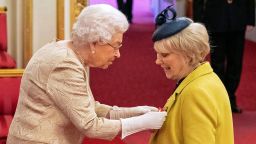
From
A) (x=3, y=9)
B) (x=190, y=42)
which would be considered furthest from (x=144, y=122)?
(x=3, y=9)

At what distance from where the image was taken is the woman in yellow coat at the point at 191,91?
83.8 inches

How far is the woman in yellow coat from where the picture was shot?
213 centimetres

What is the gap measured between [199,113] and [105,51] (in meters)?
0.50

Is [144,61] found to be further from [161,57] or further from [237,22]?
[161,57]

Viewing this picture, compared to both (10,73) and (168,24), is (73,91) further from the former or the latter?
(10,73)

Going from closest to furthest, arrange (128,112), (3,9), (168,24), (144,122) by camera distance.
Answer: (168,24) < (144,122) < (128,112) < (3,9)

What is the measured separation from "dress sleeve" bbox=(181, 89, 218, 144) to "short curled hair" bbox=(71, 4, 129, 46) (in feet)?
1.41

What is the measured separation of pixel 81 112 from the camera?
90.6 inches

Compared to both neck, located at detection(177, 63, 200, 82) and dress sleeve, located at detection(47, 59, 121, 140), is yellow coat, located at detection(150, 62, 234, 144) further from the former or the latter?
dress sleeve, located at detection(47, 59, 121, 140)

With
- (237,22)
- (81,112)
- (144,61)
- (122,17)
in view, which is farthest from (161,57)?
(144,61)

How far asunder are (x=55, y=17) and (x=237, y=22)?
164 cm

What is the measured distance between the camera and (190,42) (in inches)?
85.2

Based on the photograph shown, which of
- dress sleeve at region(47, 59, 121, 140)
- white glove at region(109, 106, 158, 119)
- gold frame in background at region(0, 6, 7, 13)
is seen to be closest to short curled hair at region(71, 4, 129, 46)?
dress sleeve at region(47, 59, 121, 140)

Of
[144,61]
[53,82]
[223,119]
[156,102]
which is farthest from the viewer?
[144,61]
